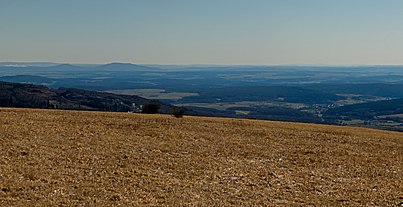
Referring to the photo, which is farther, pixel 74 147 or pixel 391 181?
pixel 74 147

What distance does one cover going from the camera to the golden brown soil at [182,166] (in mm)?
19328

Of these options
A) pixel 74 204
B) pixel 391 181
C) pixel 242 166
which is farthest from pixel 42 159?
pixel 391 181

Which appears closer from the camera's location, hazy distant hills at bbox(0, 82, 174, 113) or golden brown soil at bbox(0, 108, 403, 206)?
golden brown soil at bbox(0, 108, 403, 206)

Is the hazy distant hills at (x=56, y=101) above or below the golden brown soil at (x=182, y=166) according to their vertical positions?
below

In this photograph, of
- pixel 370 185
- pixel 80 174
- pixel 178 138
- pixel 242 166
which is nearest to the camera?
pixel 80 174

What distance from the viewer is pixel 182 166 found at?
25.6 meters

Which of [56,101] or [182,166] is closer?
[182,166]

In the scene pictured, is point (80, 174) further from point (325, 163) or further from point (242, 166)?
point (325, 163)

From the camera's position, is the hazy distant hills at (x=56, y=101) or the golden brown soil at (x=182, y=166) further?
the hazy distant hills at (x=56, y=101)

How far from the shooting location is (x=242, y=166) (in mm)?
26891

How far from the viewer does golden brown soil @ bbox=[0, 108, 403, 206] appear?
19.3 meters

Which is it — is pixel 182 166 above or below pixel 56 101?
above

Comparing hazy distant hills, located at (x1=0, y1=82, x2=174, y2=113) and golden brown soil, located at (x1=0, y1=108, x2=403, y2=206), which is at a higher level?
golden brown soil, located at (x1=0, y1=108, x2=403, y2=206)

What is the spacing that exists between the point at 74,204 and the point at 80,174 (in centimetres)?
495
